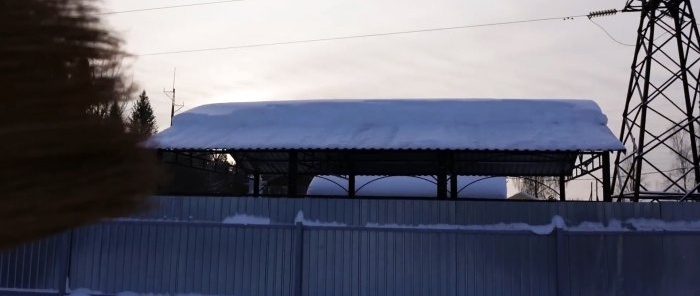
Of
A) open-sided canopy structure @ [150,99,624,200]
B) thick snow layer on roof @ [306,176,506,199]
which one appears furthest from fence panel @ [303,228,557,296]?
thick snow layer on roof @ [306,176,506,199]

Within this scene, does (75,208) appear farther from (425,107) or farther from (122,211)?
(425,107)

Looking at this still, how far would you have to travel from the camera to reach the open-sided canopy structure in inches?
610

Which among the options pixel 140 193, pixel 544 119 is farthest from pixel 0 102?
A: pixel 544 119

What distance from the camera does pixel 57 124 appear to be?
200 cm

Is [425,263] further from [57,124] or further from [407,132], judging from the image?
[57,124]

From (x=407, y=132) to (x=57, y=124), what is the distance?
14.9 metres

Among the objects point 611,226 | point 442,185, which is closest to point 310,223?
point 611,226

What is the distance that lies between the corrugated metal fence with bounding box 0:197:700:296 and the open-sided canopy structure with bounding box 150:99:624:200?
423 centimetres

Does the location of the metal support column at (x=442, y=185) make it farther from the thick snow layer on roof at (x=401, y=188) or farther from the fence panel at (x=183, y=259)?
the thick snow layer on roof at (x=401, y=188)

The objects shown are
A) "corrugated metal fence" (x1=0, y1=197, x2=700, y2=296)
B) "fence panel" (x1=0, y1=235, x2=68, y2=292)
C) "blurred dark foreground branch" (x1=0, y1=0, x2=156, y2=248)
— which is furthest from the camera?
"fence panel" (x1=0, y1=235, x2=68, y2=292)

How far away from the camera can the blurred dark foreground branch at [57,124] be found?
6.43ft

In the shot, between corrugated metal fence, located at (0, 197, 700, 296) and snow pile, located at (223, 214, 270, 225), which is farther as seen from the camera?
snow pile, located at (223, 214, 270, 225)

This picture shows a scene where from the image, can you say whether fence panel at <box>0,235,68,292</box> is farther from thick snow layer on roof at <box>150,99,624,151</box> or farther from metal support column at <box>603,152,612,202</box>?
metal support column at <box>603,152,612,202</box>

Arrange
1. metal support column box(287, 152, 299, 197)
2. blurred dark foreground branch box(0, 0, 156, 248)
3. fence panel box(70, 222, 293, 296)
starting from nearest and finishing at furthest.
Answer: blurred dark foreground branch box(0, 0, 156, 248)
fence panel box(70, 222, 293, 296)
metal support column box(287, 152, 299, 197)
